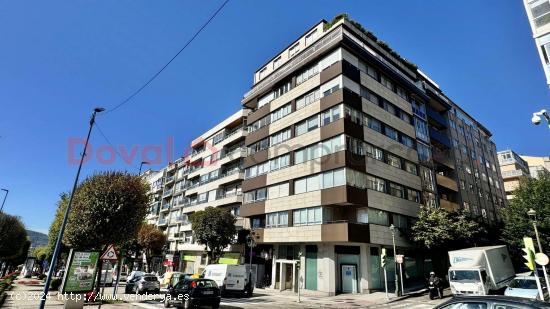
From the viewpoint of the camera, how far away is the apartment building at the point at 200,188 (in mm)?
45688

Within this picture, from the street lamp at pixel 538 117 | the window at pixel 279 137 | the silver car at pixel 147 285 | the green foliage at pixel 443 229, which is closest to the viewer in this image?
the street lamp at pixel 538 117

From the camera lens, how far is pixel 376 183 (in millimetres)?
30531

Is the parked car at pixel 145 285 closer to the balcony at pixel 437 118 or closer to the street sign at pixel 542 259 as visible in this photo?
the street sign at pixel 542 259

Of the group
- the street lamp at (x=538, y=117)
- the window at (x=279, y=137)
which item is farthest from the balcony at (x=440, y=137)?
the street lamp at (x=538, y=117)

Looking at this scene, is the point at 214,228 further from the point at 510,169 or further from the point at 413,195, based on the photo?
the point at 510,169

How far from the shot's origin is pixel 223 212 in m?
36.9

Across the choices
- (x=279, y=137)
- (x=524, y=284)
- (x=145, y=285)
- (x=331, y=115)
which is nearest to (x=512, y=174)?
(x=331, y=115)

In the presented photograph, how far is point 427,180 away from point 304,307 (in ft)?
83.0

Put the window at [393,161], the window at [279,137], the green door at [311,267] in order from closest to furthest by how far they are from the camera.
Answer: the green door at [311,267] < the window at [393,161] < the window at [279,137]

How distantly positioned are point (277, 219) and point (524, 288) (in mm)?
21156

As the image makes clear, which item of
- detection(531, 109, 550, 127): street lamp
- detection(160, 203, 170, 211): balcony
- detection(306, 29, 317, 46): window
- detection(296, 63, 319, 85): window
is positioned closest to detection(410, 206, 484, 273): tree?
detection(531, 109, 550, 127): street lamp

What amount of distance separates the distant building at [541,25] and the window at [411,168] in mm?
15881

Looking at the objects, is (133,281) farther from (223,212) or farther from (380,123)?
(380,123)

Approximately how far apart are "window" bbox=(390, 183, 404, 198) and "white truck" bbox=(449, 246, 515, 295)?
387 inches
